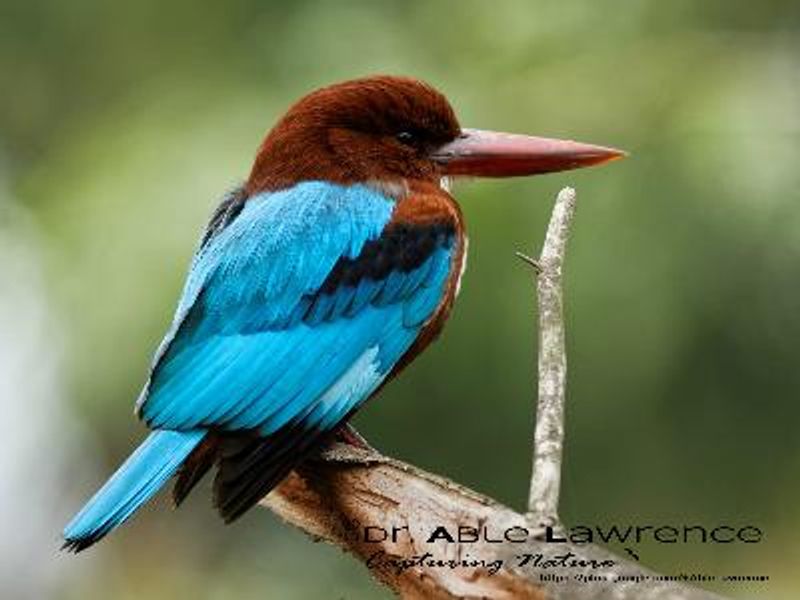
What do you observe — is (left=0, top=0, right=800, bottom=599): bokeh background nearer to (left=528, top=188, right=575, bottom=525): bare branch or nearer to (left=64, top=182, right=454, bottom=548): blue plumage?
(left=64, top=182, right=454, bottom=548): blue plumage

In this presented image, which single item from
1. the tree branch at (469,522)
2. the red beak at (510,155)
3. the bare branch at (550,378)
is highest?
the red beak at (510,155)

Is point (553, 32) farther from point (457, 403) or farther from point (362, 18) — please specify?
point (457, 403)

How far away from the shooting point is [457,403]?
464cm

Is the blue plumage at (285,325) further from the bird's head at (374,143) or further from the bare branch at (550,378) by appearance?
the bare branch at (550,378)

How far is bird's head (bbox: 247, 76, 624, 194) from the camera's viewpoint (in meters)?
3.96

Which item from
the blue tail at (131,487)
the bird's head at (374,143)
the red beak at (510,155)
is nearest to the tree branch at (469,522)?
the blue tail at (131,487)

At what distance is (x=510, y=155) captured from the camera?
13.8ft

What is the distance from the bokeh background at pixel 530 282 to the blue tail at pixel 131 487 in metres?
1.20

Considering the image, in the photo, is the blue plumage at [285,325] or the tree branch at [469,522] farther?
the blue plumage at [285,325]

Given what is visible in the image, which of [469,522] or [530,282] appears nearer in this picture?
[469,522]

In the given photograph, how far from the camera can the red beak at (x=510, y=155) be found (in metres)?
4.14

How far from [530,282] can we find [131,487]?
1.41 m

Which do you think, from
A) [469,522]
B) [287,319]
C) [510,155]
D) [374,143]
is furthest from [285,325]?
[469,522]

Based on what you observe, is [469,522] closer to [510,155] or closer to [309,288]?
[309,288]
